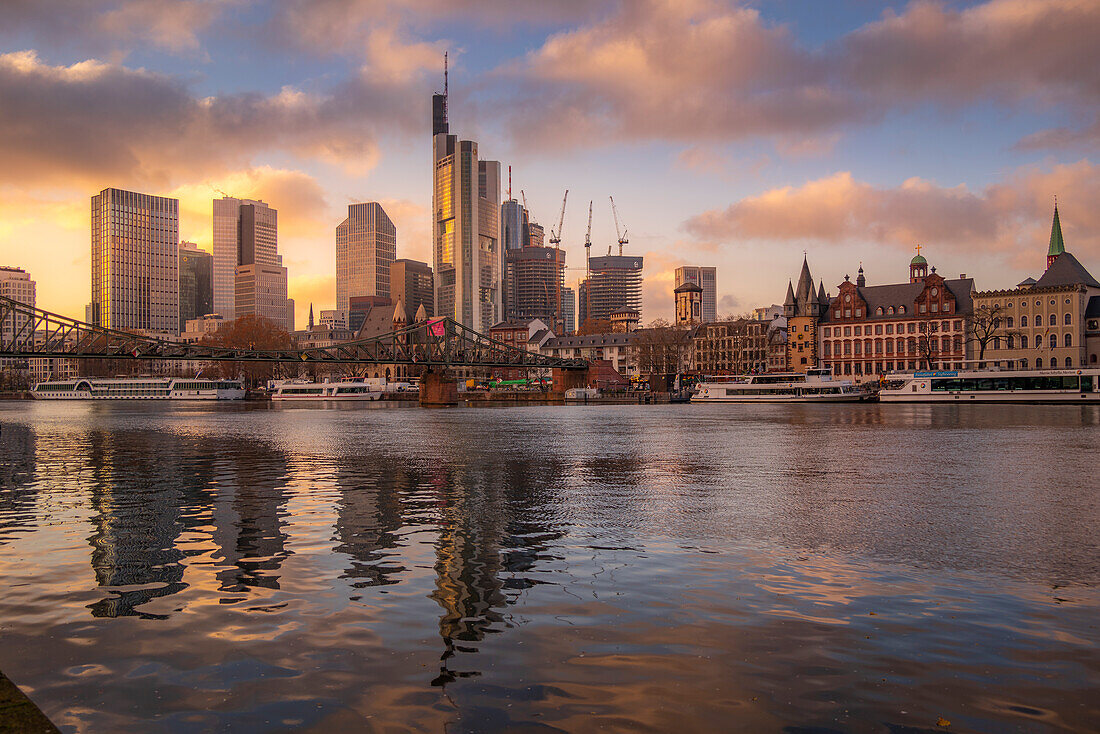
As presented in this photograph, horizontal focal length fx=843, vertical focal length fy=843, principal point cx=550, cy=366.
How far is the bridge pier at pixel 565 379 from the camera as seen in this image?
174375mm

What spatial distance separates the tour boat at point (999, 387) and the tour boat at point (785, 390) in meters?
8.84

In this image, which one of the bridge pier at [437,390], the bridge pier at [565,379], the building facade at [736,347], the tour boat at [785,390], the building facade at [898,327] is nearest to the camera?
the tour boat at [785,390]

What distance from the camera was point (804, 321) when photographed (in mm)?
165625

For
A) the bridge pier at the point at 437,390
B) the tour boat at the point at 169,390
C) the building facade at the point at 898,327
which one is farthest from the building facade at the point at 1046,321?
the tour boat at the point at 169,390

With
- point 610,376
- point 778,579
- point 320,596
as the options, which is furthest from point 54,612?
point 610,376

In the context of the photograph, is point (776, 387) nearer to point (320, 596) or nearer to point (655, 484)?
point (655, 484)

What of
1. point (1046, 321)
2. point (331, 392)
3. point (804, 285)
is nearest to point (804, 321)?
point (804, 285)

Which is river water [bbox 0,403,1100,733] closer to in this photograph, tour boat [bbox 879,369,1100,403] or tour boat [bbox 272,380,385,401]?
tour boat [bbox 879,369,1100,403]

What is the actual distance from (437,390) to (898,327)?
83679 millimetres

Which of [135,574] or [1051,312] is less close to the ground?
[1051,312]

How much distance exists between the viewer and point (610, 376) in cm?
19650

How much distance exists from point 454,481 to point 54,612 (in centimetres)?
1859

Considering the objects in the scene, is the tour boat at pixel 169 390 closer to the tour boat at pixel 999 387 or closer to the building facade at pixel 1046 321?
the tour boat at pixel 999 387

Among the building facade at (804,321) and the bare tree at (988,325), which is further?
the building facade at (804,321)
